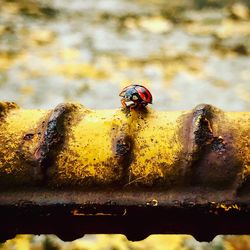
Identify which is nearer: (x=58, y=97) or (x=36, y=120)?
(x=36, y=120)

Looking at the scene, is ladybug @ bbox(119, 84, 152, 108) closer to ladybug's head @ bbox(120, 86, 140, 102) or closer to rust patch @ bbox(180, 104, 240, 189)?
ladybug's head @ bbox(120, 86, 140, 102)

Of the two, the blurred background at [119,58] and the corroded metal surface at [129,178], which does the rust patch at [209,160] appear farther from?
the blurred background at [119,58]

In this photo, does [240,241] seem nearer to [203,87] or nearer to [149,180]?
[149,180]

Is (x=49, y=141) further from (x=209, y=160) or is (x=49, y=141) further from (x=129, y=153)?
(x=209, y=160)

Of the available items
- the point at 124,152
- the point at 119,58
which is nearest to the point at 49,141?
the point at 124,152

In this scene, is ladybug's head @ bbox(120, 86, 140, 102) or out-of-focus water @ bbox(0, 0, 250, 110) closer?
ladybug's head @ bbox(120, 86, 140, 102)

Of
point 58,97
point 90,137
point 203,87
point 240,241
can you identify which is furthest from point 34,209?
point 203,87

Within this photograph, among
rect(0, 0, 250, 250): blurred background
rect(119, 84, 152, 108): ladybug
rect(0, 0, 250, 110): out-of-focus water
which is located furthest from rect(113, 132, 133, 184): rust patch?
rect(0, 0, 250, 110): out-of-focus water

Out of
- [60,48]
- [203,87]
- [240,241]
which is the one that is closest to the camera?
Result: [240,241]
